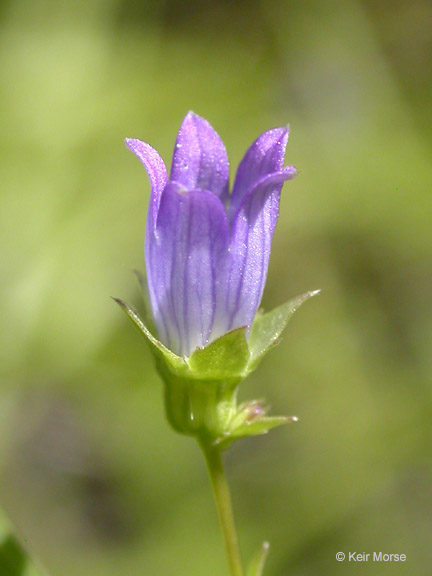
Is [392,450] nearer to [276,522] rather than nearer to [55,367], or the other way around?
[276,522]

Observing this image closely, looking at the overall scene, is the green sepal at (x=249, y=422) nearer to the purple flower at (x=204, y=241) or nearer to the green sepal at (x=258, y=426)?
the green sepal at (x=258, y=426)

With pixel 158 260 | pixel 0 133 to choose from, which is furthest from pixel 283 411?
pixel 158 260

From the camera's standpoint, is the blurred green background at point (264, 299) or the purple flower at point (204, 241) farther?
the blurred green background at point (264, 299)

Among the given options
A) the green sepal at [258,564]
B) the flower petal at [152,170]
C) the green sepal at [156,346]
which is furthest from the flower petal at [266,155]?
the green sepal at [258,564]

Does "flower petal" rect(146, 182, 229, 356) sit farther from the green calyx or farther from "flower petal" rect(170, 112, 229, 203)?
"flower petal" rect(170, 112, 229, 203)

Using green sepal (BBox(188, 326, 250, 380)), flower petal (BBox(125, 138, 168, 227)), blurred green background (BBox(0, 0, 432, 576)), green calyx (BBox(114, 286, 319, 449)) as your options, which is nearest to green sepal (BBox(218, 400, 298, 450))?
green calyx (BBox(114, 286, 319, 449))

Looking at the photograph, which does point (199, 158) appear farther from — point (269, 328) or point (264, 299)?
point (264, 299)

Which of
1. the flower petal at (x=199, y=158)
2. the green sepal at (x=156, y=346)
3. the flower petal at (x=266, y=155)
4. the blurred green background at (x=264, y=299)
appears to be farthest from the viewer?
the blurred green background at (x=264, y=299)
